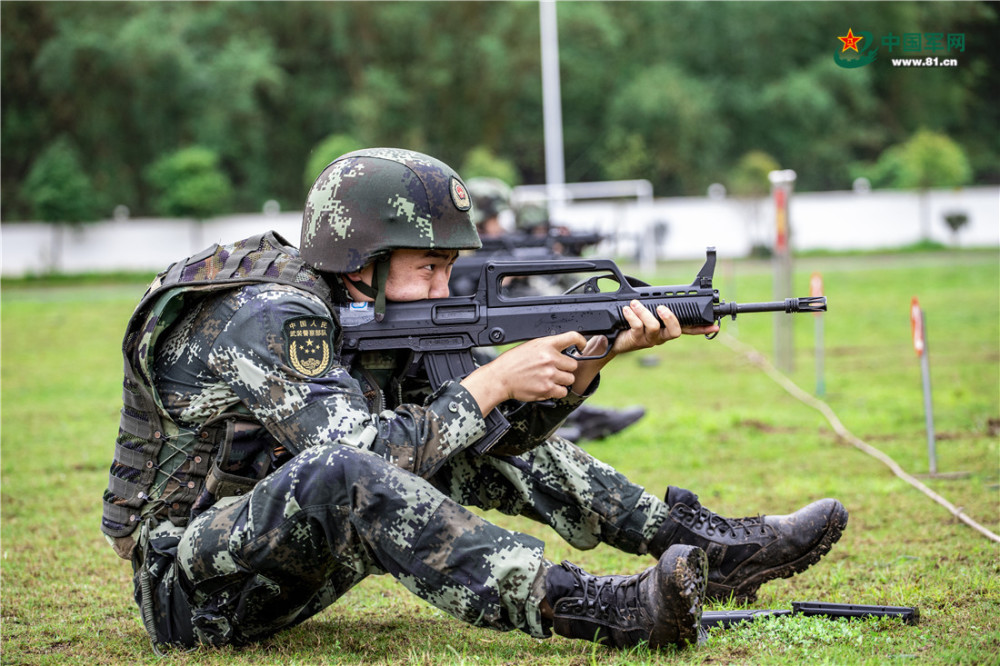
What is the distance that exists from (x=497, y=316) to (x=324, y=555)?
940 mm

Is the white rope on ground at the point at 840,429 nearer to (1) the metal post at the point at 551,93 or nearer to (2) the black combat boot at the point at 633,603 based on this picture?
(2) the black combat boot at the point at 633,603

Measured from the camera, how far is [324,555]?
3.05 m

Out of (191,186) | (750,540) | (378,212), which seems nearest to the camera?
(378,212)

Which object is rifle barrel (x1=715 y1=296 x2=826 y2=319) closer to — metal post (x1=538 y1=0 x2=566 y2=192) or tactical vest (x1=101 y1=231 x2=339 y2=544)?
tactical vest (x1=101 y1=231 x2=339 y2=544)

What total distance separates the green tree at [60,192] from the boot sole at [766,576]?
1241 inches

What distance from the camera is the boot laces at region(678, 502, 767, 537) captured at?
12.3 feet

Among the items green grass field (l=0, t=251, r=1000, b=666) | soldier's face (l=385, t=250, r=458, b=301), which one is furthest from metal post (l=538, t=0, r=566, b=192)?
soldier's face (l=385, t=250, r=458, b=301)

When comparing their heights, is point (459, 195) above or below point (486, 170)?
below

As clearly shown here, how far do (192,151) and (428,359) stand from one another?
33.0 m

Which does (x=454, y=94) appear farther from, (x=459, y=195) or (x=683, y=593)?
(x=683, y=593)

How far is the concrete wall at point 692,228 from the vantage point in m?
32.8

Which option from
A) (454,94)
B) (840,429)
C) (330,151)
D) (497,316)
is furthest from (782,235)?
(454,94)

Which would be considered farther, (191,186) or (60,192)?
(191,186)

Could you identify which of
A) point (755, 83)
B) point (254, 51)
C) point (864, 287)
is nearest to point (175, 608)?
point (864, 287)
